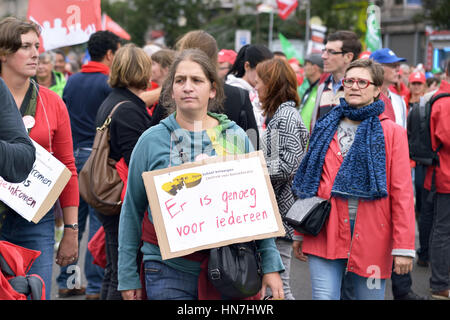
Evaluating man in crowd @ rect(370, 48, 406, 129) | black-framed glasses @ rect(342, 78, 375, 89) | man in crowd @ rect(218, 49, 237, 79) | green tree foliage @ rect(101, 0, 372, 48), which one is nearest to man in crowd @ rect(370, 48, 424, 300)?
man in crowd @ rect(370, 48, 406, 129)

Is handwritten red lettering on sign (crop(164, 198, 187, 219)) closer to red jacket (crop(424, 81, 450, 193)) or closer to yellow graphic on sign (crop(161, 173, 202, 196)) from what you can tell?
yellow graphic on sign (crop(161, 173, 202, 196))

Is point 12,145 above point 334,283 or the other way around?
above

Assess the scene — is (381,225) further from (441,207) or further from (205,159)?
(441,207)

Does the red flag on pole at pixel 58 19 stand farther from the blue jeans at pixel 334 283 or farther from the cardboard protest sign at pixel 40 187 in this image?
the blue jeans at pixel 334 283

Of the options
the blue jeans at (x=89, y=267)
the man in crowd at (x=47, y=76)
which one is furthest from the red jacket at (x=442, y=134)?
the man in crowd at (x=47, y=76)

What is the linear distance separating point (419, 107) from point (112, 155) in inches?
145

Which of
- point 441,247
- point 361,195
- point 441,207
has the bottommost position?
point 441,247

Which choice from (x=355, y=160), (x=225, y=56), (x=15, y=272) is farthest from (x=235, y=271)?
(x=225, y=56)

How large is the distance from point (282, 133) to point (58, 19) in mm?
3010

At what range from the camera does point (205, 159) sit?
311 cm

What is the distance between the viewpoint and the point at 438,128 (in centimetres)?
639

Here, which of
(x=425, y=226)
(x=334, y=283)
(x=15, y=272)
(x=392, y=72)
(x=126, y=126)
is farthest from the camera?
(x=425, y=226)

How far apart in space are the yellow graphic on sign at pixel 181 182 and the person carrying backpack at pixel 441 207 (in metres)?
3.94
